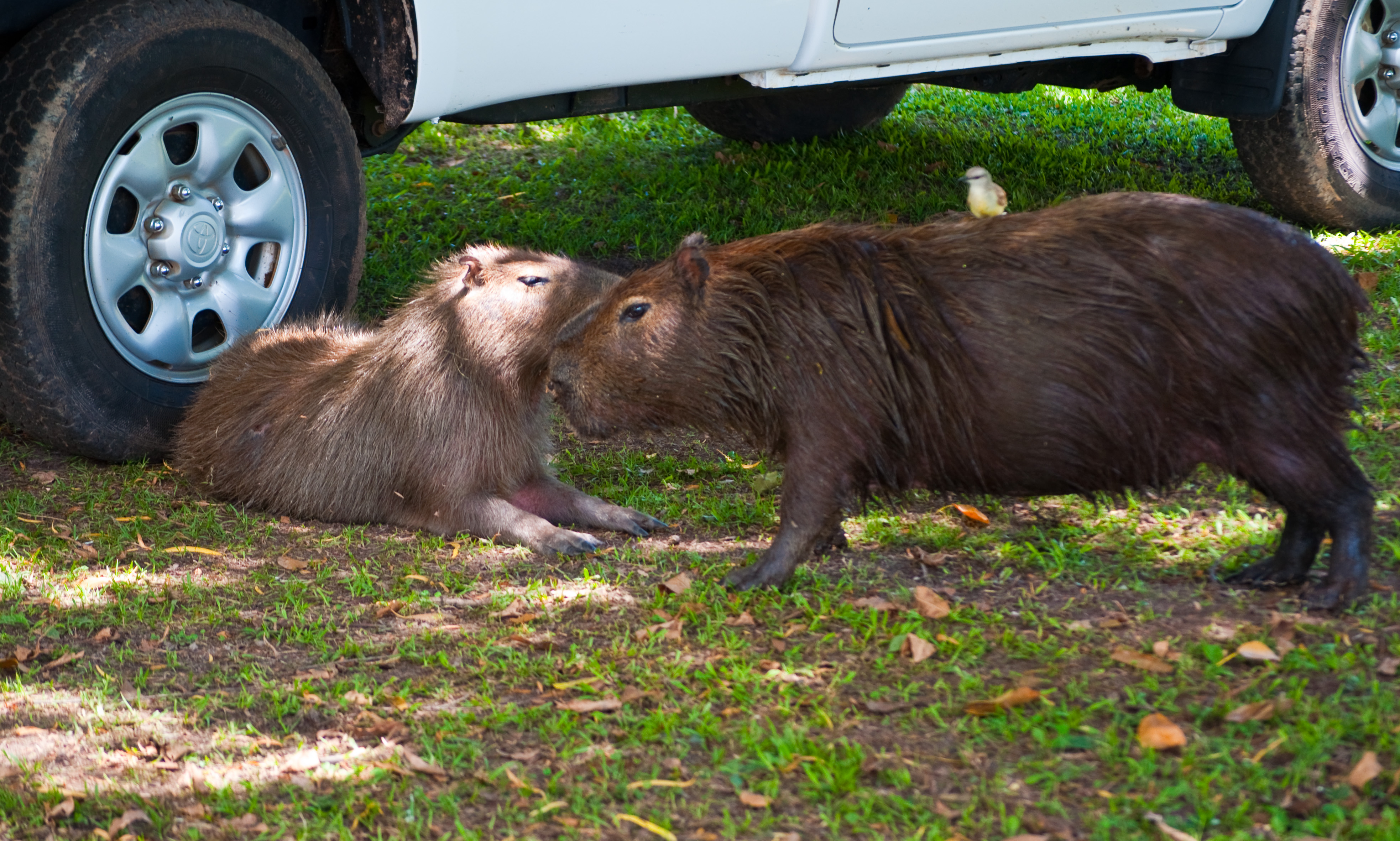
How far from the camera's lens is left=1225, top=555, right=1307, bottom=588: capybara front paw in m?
3.58

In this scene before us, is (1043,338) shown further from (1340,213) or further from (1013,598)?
(1340,213)

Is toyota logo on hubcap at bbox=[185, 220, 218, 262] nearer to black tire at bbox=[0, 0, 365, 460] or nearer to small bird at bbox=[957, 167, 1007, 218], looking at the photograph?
black tire at bbox=[0, 0, 365, 460]

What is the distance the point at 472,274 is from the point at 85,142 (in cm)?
135

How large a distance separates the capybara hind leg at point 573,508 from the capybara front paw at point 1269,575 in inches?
72.3

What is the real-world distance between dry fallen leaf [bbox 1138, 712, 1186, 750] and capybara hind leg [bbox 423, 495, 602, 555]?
200 cm

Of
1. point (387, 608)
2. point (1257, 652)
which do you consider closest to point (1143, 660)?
point (1257, 652)

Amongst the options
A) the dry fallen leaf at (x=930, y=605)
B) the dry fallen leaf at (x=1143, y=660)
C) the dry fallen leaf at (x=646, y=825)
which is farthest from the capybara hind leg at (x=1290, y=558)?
the dry fallen leaf at (x=646, y=825)

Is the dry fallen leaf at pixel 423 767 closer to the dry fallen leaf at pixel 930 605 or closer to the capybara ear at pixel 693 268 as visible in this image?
the dry fallen leaf at pixel 930 605

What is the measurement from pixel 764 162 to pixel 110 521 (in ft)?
15.2

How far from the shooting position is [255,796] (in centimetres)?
293

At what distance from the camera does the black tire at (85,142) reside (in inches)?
175

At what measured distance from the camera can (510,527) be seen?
457 cm

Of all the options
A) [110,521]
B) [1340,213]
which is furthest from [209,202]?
[1340,213]

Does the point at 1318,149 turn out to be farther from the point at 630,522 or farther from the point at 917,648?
the point at 917,648
